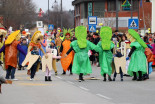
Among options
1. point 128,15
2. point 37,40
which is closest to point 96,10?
point 128,15

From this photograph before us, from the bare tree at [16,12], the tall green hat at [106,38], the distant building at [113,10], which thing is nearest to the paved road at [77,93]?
the tall green hat at [106,38]

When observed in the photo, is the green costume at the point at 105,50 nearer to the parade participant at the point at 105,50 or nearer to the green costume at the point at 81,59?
the parade participant at the point at 105,50

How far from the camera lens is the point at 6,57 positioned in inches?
778

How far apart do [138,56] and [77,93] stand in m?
5.26

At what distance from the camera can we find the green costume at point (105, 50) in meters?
19.4

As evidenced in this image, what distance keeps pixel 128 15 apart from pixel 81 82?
233ft

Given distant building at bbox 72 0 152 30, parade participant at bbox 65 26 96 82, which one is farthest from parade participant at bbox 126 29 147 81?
distant building at bbox 72 0 152 30

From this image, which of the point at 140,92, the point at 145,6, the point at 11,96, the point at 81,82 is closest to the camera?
the point at 11,96

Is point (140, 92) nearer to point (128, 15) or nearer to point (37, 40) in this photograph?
point (37, 40)

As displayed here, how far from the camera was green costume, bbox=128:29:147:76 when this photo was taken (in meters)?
19.7

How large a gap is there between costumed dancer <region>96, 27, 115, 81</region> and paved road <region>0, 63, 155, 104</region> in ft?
2.08

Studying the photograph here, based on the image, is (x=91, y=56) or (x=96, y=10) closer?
(x=91, y=56)

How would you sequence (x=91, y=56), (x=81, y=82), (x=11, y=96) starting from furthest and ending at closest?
(x=91, y=56), (x=81, y=82), (x=11, y=96)

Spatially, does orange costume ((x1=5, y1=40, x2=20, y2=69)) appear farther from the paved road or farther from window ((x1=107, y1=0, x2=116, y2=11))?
window ((x1=107, y1=0, x2=116, y2=11))
